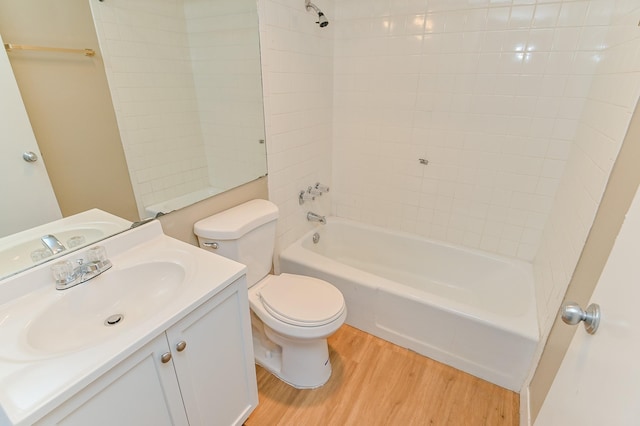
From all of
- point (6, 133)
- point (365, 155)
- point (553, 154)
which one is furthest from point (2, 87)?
point (553, 154)

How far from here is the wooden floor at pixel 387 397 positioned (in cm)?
144

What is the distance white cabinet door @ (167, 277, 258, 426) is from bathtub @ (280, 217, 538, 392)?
0.81m

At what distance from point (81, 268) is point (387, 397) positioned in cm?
144

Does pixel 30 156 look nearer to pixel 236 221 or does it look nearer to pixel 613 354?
pixel 236 221

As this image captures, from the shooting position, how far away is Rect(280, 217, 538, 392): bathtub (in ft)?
5.11

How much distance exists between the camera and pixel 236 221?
1.48 meters

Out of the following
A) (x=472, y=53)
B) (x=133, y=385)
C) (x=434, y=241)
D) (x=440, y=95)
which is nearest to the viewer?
(x=133, y=385)

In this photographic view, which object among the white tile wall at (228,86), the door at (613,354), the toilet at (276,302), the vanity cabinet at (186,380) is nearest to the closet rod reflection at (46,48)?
the white tile wall at (228,86)

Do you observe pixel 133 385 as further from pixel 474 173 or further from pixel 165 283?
pixel 474 173

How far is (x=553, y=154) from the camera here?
172cm

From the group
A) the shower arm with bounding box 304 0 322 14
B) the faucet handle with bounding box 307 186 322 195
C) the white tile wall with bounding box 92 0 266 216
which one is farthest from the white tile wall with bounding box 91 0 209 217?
the faucet handle with bounding box 307 186 322 195

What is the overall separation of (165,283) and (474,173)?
183 centimetres

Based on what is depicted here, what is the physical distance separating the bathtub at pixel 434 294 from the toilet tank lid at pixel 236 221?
51cm

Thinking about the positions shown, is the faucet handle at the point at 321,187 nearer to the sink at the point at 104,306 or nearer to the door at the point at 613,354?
the sink at the point at 104,306
